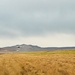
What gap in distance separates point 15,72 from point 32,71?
4255mm

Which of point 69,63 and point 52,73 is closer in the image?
point 52,73

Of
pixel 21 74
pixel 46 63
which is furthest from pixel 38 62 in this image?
pixel 21 74

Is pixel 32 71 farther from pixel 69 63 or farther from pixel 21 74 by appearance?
pixel 69 63

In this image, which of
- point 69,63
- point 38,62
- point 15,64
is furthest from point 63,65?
point 15,64

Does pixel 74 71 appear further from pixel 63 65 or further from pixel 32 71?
pixel 32 71

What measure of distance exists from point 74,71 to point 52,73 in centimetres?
557

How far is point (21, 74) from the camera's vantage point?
6931 cm

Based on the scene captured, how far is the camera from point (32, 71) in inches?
2729

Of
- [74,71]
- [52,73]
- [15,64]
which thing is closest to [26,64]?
[15,64]

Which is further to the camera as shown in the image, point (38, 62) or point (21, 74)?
point (38, 62)

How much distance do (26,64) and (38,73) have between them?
6464 millimetres

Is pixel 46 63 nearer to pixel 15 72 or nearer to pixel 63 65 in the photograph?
pixel 63 65

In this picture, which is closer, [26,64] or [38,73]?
[38,73]

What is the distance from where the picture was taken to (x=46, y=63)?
239 ft
